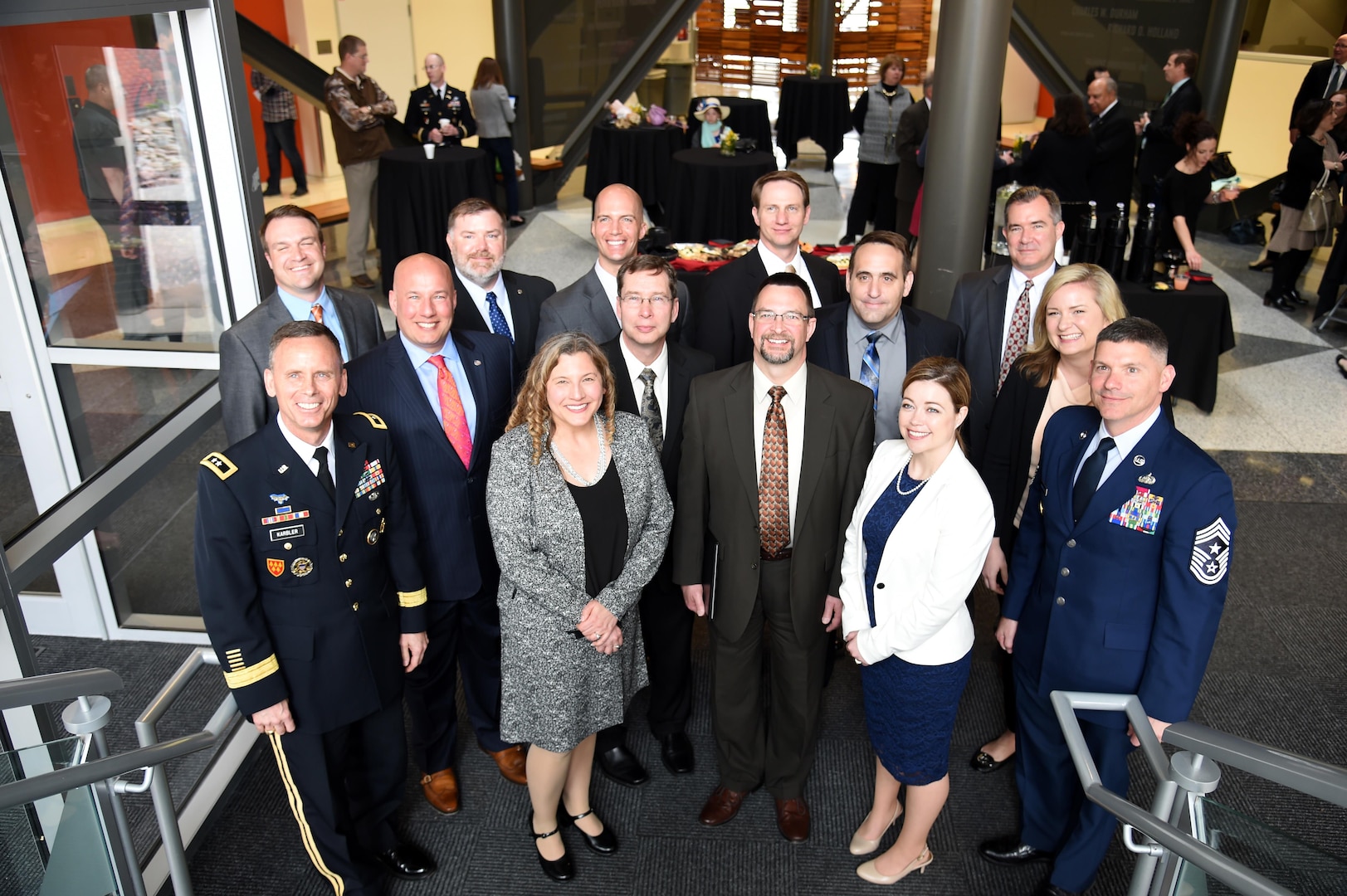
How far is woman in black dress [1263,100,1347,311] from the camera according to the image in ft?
25.6

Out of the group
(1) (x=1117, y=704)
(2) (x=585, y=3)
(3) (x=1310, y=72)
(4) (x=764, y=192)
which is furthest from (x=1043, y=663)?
(2) (x=585, y=3)

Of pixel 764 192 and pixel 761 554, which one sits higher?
pixel 764 192

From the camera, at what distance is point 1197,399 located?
6.36m

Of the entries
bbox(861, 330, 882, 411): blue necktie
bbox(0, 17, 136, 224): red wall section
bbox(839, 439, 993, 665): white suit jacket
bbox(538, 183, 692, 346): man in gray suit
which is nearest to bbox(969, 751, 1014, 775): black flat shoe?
bbox(839, 439, 993, 665): white suit jacket

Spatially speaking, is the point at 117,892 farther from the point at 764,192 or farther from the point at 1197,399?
the point at 1197,399

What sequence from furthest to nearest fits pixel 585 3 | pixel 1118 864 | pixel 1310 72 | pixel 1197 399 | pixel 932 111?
pixel 585 3
pixel 1310 72
pixel 1197 399
pixel 932 111
pixel 1118 864

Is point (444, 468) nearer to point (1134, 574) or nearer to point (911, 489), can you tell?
point (911, 489)

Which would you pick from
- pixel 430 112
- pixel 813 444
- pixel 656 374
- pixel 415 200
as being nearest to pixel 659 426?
pixel 656 374

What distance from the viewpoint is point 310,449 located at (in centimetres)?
264

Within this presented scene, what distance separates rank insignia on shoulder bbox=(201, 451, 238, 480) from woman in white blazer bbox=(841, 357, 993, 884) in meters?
1.66

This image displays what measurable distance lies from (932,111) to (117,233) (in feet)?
12.6

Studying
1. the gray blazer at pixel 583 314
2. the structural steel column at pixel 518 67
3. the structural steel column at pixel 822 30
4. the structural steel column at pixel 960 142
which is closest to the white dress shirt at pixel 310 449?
the gray blazer at pixel 583 314

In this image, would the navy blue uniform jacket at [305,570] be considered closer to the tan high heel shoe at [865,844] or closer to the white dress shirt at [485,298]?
the white dress shirt at [485,298]

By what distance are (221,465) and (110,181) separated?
1739 mm
